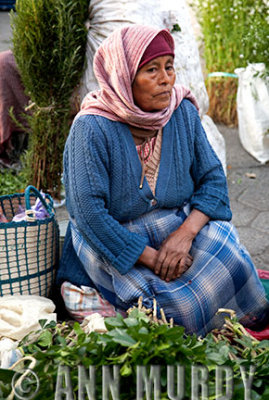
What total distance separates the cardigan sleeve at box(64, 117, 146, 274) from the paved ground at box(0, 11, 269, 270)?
751mm

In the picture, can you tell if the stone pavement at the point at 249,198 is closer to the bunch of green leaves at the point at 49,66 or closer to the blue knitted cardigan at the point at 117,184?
the blue knitted cardigan at the point at 117,184

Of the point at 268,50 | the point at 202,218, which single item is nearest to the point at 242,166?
the point at 268,50

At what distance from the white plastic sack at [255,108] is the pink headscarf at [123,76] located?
113 inches

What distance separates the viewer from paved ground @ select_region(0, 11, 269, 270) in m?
3.58

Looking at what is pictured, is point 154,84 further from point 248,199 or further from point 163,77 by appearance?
point 248,199

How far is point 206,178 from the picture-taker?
2.61 meters

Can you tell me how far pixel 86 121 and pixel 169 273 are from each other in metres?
0.78

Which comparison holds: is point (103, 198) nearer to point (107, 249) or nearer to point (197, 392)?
point (107, 249)

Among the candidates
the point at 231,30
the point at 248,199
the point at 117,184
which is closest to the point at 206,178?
the point at 117,184

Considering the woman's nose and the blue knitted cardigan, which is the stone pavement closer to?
the blue knitted cardigan

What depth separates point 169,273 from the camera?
2316 millimetres

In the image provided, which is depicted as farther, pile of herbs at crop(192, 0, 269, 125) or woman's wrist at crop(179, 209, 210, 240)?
pile of herbs at crop(192, 0, 269, 125)

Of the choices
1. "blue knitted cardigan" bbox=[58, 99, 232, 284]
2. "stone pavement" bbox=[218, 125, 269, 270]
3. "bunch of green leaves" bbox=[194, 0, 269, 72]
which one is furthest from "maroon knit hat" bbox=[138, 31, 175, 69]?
"bunch of green leaves" bbox=[194, 0, 269, 72]

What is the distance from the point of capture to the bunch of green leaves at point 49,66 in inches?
137
